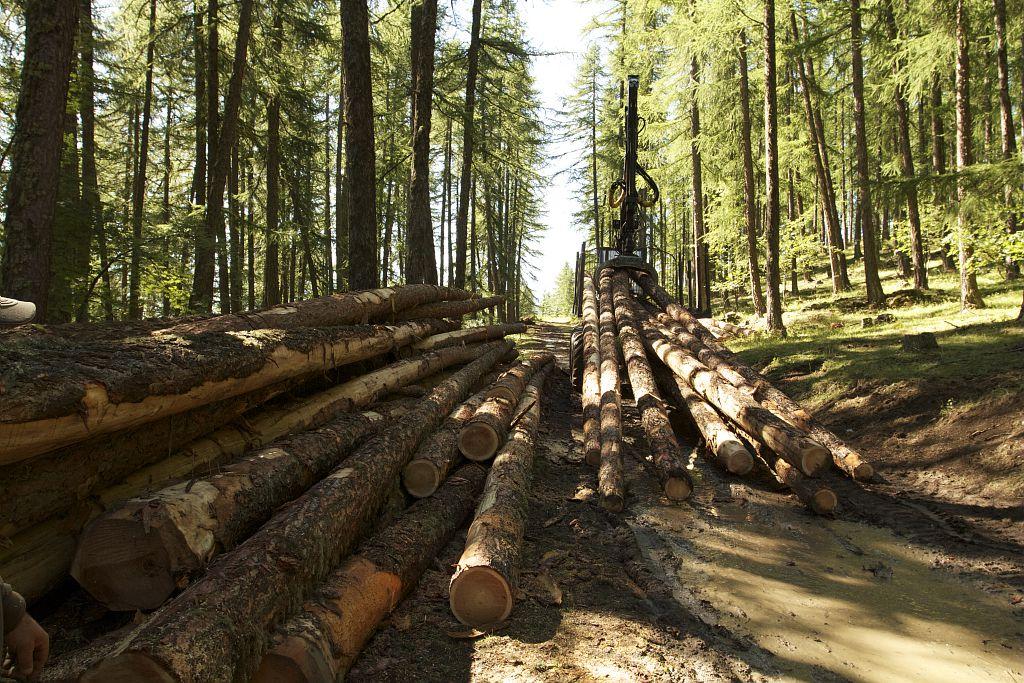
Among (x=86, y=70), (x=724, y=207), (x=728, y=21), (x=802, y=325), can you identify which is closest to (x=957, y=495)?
(x=802, y=325)

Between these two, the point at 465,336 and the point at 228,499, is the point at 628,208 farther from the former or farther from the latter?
the point at 228,499

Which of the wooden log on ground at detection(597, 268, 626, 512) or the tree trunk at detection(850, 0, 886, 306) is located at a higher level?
the tree trunk at detection(850, 0, 886, 306)

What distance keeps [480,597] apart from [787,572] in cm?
233

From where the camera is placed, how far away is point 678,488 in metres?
5.04

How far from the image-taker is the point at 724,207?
2031 centimetres

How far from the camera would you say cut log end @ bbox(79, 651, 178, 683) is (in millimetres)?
1994

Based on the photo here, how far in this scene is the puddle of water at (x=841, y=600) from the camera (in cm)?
298

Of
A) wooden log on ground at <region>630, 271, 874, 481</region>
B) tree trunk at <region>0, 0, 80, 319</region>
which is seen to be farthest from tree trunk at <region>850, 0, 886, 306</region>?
tree trunk at <region>0, 0, 80, 319</region>

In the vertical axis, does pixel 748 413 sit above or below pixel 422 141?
below

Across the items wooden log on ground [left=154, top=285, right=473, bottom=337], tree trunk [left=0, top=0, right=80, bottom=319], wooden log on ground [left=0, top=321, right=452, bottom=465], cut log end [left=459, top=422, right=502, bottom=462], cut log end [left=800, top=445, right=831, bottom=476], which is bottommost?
cut log end [left=800, top=445, right=831, bottom=476]

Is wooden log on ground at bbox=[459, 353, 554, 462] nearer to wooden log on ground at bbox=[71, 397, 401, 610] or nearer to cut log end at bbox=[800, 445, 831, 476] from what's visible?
wooden log on ground at bbox=[71, 397, 401, 610]

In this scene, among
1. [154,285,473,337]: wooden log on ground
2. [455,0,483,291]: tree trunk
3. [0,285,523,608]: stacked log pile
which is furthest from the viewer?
[455,0,483,291]: tree trunk

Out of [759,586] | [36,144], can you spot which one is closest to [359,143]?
[36,144]

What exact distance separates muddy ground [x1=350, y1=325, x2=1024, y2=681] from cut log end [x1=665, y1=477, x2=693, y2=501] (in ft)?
0.43
